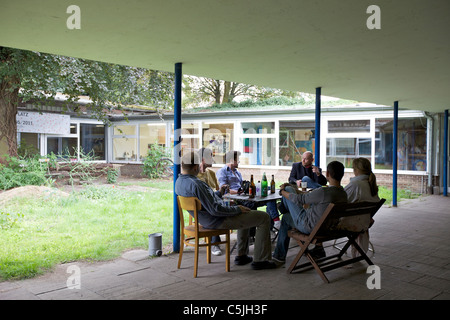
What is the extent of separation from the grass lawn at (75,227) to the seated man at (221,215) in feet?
5.26

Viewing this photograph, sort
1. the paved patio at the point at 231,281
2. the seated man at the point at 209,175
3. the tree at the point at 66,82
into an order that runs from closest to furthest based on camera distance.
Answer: the paved patio at the point at 231,281
the seated man at the point at 209,175
the tree at the point at 66,82

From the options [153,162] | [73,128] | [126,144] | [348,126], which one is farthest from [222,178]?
[126,144]

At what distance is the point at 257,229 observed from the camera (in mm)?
4523

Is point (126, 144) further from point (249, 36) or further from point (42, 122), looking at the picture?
point (249, 36)

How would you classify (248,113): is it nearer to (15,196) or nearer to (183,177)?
(15,196)

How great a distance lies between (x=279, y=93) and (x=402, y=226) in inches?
914

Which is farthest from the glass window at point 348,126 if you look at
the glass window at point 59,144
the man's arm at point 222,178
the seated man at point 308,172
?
the glass window at point 59,144

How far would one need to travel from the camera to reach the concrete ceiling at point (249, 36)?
321 cm

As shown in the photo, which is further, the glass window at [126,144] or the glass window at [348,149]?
the glass window at [126,144]

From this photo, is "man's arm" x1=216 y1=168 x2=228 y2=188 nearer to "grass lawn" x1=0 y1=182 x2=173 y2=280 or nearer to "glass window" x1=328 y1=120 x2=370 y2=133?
"grass lawn" x1=0 y1=182 x2=173 y2=280

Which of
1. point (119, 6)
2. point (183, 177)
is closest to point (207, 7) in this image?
point (119, 6)

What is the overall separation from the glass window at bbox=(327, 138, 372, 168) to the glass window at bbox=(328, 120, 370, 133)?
0.33 metres

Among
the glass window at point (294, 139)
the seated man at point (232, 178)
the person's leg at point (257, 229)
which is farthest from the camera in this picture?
the glass window at point (294, 139)

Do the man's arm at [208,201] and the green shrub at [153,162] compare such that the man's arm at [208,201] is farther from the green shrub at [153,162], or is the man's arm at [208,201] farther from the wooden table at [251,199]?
the green shrub at [153,162]
